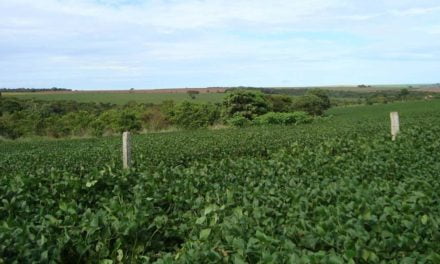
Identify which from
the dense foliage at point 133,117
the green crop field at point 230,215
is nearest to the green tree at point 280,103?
the dense foliage at point 133,117

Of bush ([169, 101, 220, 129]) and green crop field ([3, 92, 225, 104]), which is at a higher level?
green crop field ([3, 92, 225, 104])

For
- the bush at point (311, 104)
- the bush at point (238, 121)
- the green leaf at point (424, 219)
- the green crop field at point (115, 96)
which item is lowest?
the bush at point (238, 121)

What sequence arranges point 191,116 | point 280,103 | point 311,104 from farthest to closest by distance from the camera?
1. point 311,104
2. point 280,103
3. point 191,116

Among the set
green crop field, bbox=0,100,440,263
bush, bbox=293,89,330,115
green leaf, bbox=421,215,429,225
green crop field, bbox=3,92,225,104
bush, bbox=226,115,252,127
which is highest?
green crop field, bbox=3,92,225,104

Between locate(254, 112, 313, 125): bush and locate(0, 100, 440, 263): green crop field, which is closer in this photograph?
locate(0, 100, 440, 263): green crop field

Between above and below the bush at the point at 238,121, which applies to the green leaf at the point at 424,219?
above

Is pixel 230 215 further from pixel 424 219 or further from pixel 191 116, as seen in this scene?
pixel 191 116

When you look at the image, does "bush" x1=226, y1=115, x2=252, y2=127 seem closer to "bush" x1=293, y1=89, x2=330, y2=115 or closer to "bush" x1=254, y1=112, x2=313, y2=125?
"bush" x1=254, y1=112, x2=313, y2=125

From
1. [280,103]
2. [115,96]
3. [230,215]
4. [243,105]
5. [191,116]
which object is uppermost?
[115,96]

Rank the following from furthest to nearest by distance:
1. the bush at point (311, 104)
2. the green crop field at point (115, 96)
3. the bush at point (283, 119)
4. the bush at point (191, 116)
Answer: the green crop field at point (115, 96), the bush at point (311, 104), the bush at point (191, 116), the bush at point (283, 119)

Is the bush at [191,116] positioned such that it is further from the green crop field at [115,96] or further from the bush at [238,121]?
the green crop field at [115,96]

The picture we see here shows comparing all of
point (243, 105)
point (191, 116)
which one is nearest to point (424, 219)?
point (191, 116)

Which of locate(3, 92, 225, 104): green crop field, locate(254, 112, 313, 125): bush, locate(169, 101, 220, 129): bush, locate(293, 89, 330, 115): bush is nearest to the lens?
locate(254, 112, 313, 125): bush

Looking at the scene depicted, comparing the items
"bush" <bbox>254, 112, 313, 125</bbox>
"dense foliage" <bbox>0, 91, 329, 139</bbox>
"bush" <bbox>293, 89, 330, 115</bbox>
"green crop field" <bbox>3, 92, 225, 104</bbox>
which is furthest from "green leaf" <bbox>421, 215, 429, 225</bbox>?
"green crop field" <bbox>3, 92, 225, 104</bbox>
